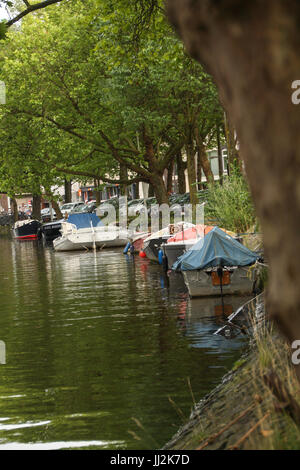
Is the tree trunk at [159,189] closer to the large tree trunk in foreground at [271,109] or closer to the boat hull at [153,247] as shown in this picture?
the boat hull at [153,247]

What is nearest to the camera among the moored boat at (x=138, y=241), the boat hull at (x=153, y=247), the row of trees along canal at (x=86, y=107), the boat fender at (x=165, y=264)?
the boat fender at (x=165, y=264)

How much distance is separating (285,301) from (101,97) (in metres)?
44.7

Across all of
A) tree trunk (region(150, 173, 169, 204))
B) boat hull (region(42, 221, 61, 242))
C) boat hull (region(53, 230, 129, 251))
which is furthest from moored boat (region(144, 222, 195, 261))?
boat hull (region(42, 221, 61, 242))

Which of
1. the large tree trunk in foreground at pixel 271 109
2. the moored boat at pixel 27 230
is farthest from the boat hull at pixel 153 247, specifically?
the moored boat at pixel 27 230

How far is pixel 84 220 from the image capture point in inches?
2037

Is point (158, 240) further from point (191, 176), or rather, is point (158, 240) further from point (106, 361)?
point (106, 361)

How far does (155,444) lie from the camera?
391 inches

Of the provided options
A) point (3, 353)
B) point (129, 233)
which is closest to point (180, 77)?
point (129, 233)

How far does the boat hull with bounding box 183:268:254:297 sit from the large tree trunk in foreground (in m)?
21.2

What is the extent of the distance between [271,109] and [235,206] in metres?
29.7

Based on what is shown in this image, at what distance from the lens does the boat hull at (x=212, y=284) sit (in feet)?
80.5

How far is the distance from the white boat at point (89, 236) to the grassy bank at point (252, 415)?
39.1 m

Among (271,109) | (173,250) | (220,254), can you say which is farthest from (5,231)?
A: (271,109)

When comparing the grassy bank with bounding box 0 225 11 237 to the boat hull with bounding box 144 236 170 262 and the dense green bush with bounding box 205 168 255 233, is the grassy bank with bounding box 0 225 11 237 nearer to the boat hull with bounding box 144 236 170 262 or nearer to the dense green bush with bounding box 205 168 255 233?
the boat hull with bounding box 144 236 170 262
